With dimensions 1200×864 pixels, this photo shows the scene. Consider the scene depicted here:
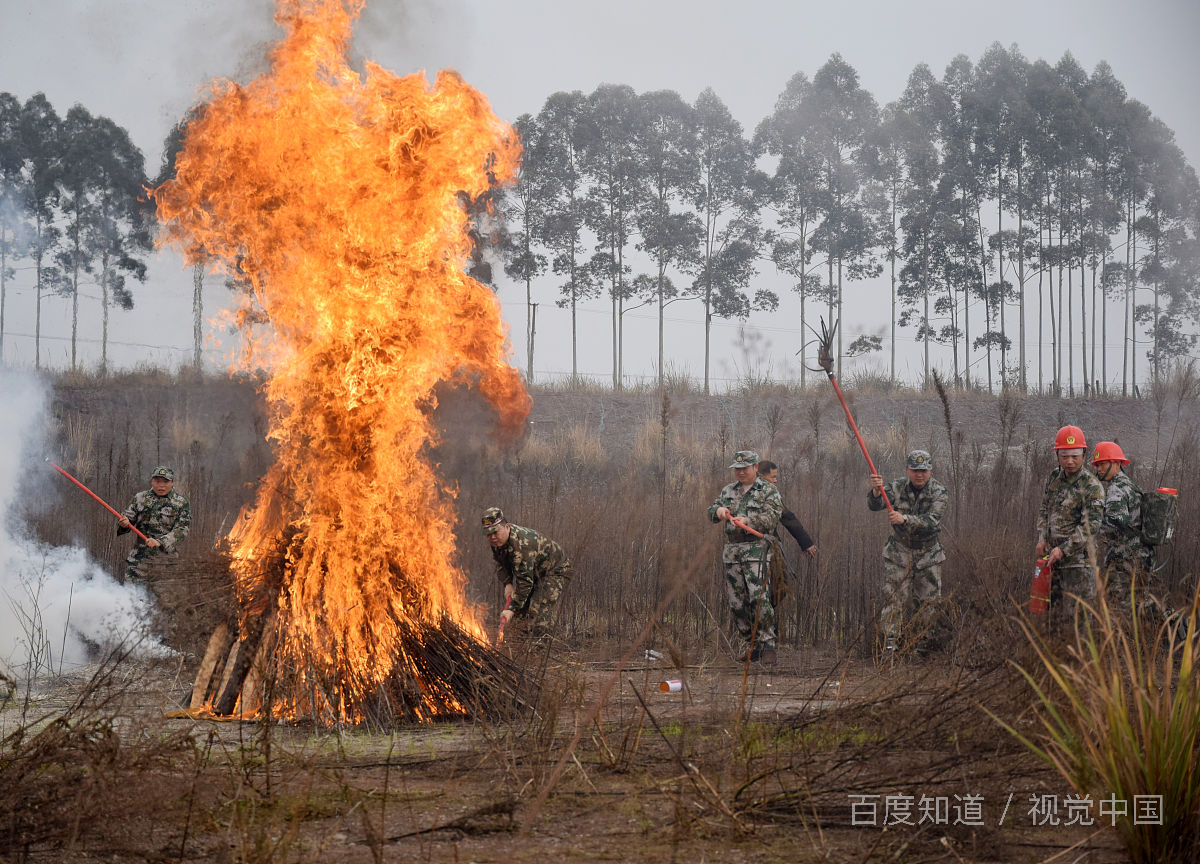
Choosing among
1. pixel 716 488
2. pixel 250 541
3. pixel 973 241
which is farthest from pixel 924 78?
pixel 250 541

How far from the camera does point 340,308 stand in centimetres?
633

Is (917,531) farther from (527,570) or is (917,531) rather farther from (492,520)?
(492,520)

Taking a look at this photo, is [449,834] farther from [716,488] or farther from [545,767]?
[716,488]

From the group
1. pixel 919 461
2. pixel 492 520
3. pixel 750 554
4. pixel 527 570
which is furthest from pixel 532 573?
pixel 919 461

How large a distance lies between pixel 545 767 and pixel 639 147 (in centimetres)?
2908

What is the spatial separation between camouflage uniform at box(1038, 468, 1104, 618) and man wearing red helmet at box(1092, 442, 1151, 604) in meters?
0.23

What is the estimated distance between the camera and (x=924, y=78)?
34094 millimetres

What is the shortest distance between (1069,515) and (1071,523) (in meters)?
0.06

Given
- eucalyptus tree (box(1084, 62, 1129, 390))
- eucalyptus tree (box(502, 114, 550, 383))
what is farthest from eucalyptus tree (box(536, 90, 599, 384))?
eucalyptus tree (box(1084, 62, 1129, 390))

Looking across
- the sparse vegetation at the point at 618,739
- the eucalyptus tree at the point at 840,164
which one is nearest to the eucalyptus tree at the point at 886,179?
the eucalyptus tree at the point at 840,164

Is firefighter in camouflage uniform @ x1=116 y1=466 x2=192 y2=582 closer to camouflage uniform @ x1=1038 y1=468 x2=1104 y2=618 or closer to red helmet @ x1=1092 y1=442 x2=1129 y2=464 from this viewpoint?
camouflage uniform @ x1=1038 y1=468 x2=1104 y2=618

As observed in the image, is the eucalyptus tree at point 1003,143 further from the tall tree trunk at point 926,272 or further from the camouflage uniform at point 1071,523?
the camouflage uniform at point 1071,523

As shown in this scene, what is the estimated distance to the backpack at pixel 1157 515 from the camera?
7.76 metres

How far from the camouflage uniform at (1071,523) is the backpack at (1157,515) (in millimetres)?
509
